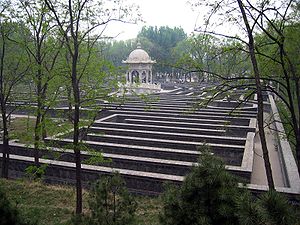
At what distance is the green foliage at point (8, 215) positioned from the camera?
Answer: 3437 millimetres

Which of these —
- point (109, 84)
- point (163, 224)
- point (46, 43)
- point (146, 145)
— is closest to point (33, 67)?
point (46, 43)

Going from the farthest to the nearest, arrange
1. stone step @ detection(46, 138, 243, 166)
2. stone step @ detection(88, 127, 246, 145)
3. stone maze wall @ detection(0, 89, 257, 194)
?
stone step @ detection(88, 127, 246, 145), stone step @ detection(46, 138, 243, 166), stone maze wall @ detection(0, 89, 257, 194)

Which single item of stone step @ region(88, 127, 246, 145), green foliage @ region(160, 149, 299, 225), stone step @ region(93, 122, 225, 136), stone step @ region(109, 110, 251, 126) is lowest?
stone step @ region(88, 127, 246, 145)

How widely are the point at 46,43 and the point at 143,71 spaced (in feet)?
104

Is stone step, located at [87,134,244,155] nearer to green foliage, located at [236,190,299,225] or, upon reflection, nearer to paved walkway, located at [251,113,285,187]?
paved walkway, located at [251,113,285,187]

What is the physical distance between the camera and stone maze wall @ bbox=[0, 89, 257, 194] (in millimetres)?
9758

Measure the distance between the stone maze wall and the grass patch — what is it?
0.76 meters

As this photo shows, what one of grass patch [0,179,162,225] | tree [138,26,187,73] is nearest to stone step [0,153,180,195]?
grass patch [0,179,162,225]

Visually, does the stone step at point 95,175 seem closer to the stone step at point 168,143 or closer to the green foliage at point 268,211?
the stone step at point 168,143

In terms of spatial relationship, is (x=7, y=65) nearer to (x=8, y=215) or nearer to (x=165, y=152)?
(x=165, y=152)

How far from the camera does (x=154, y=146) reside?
13898mm

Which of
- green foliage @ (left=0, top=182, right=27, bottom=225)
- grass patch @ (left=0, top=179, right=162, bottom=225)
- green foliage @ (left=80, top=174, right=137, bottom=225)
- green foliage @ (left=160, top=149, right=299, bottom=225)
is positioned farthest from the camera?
grass patch @ (left=0, top=179, right=162, bottom=225)

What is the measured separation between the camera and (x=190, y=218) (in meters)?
3.47

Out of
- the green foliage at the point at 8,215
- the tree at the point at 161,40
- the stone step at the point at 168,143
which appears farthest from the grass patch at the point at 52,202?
the tree at the point at 161,40
